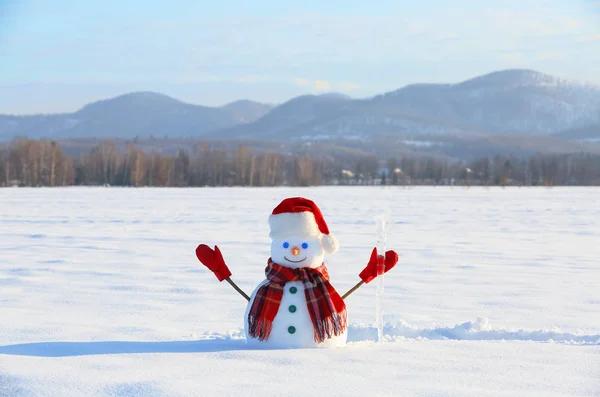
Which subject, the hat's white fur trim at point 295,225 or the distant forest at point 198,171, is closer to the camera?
the hat's white fur trim at point 295,225

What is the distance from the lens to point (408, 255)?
9633mm

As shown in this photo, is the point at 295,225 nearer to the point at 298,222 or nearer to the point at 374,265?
the point at 298,222

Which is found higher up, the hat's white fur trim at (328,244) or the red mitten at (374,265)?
the hat's white fur trim at (328,244)

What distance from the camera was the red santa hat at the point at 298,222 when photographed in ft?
13.2

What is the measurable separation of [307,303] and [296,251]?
286mm

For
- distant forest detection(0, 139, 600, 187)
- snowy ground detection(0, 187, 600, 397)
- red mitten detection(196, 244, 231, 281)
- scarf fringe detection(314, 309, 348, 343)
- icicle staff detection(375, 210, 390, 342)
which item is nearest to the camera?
snowy ground detection(0, 187, 600, 397)

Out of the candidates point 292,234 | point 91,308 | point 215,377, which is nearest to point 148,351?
point 215,377

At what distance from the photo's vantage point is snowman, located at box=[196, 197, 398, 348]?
3939 mm

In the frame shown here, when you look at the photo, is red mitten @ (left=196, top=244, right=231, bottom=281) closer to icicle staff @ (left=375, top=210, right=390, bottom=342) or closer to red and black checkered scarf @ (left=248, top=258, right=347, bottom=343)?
red and black checkered scarf @ (left=248, top=258, right=347, bottom=343)

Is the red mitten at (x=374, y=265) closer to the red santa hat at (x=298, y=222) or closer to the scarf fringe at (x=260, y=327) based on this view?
the red santa hat at (x=298, y=222)

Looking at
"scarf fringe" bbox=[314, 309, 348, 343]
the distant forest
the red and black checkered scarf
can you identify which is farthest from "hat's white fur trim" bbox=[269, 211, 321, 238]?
the distant forest

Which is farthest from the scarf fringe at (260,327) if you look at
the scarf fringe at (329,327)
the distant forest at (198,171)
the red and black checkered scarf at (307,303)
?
the distant forest at (198,171)

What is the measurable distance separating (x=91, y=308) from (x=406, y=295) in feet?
8.85

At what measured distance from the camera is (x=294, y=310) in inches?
155
